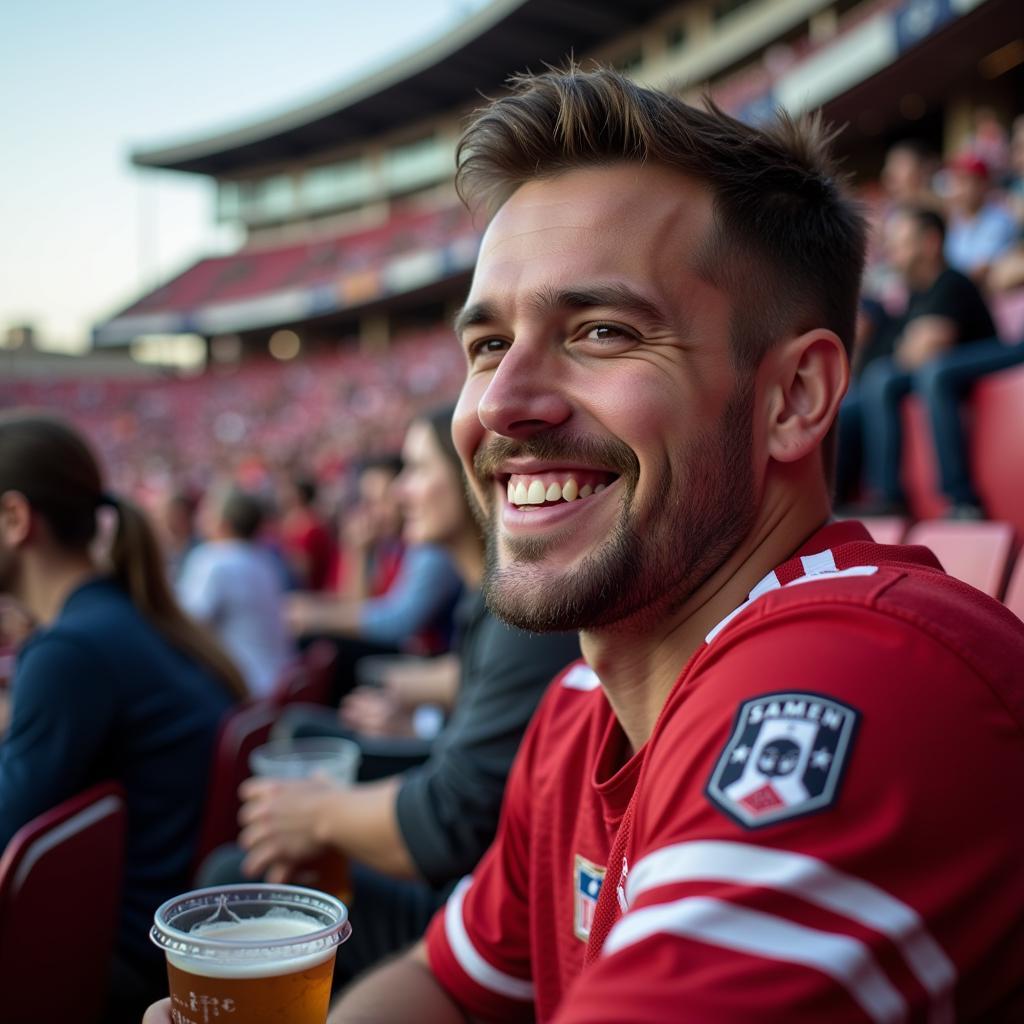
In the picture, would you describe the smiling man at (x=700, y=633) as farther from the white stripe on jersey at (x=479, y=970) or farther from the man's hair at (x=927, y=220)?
the man's hair at (x=927, y=220)

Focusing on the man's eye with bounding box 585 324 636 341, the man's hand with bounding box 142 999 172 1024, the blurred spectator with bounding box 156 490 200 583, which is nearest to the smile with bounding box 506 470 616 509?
the man's eye with bounding box 585 324 636 341

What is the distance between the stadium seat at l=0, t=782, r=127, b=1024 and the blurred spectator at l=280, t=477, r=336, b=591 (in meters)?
5.96

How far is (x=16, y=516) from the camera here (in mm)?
2338

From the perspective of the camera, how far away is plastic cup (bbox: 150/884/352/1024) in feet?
2.97

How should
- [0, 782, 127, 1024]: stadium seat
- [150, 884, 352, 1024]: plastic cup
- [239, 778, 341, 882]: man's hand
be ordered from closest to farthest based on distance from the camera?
[150, 884, 352, 1024]: plastic cup, [0, 782, 127, 1024]: stadium seat, [239, 778, 341, 882]: man's hand

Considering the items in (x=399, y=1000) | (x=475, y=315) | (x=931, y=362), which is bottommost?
(x=399, y=1000)

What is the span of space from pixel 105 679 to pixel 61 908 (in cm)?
54

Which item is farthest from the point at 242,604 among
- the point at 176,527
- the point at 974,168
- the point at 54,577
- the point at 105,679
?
the point at 974,168

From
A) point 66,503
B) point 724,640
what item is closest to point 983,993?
point 724,640

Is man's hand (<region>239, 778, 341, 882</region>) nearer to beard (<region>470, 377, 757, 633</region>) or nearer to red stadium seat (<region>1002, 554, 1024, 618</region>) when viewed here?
beard (<region>470, 377, 757, 633</region>)

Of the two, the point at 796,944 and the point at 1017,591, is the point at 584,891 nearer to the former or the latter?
the point at 796,944

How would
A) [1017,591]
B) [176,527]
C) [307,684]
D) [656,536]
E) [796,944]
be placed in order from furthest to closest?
[176,527], [307,684], [1017,591], [656,536], [796,944]

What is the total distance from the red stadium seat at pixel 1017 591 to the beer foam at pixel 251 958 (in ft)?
3.72

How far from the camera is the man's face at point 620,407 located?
3.52ft
